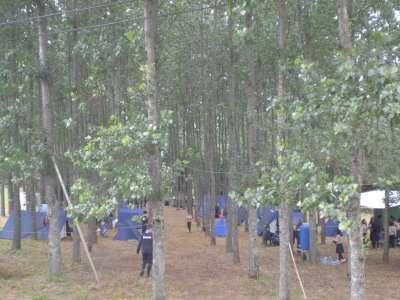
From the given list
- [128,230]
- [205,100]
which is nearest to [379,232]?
[205,100]

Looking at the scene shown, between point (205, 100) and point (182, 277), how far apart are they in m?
10.5

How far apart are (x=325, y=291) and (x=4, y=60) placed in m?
10.8

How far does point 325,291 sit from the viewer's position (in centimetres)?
1462

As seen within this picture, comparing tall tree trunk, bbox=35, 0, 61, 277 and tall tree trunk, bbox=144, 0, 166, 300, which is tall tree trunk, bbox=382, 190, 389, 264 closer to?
tall tree trunk, bbox=144, 0, 166, 300

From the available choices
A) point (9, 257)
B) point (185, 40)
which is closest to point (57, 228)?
point (9, 257)

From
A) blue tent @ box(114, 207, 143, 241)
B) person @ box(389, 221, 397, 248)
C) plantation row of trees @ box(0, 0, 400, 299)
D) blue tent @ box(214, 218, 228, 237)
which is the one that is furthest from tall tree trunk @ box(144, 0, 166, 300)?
blue tent @ box(214, 218, 228, 237)

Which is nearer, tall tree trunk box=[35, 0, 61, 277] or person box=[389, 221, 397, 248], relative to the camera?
tall tree trunk box=[35, 0, 61, 277]

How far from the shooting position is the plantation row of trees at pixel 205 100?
20.7 ft

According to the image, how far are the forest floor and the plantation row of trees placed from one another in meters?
0.86

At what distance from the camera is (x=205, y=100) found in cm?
2444

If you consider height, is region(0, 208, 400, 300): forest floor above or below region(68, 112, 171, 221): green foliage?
below

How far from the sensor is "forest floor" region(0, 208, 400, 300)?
13477 millimetres

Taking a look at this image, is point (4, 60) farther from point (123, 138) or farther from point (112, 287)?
point (123, 138)

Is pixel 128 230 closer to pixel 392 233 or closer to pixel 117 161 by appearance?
pixel 392 233
